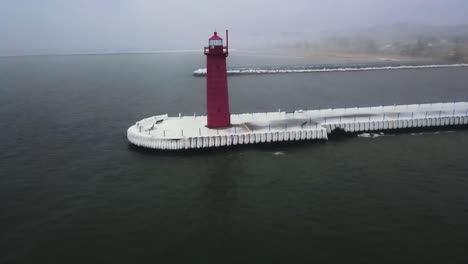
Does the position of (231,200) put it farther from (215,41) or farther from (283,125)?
(215,41)

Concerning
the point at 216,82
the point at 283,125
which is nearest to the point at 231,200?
the point at 216,82

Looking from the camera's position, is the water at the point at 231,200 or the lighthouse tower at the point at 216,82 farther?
the lighthouse tower at the point at 216,82

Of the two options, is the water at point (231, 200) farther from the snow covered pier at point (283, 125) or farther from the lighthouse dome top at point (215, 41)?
the lighthouse dome top at point (215, 41)

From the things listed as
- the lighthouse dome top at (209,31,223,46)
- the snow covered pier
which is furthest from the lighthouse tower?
the snow covered pier

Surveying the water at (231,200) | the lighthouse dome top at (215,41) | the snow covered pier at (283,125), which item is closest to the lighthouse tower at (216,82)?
the lighthouse dome top at (215,41)

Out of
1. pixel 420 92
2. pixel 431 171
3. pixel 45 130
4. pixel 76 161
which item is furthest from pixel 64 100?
pixel 420 92

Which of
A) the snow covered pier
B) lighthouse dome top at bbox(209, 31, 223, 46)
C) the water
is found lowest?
the water

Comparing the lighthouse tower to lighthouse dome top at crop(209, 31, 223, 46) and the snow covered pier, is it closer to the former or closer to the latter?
lighthouse dome top at crop(209, 31, 223, 46)
